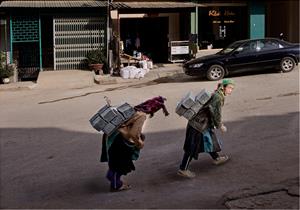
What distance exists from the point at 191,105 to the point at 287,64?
13.0 metres

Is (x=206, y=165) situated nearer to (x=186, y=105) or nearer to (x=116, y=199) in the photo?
(x=186, y=105)

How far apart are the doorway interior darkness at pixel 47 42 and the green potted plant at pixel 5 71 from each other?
10.2 feet

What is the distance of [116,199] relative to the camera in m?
6.68

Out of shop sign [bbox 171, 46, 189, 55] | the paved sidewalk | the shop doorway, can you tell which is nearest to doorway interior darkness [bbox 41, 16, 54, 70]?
the paved sidewalk

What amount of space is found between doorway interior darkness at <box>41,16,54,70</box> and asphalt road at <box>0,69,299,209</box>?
9561mm

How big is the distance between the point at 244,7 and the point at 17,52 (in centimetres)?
1171

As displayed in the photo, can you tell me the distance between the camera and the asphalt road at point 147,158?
6812 millimetres

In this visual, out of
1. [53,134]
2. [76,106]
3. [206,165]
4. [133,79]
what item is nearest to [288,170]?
[206,165]

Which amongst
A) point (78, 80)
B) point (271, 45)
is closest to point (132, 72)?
point (78, 80)

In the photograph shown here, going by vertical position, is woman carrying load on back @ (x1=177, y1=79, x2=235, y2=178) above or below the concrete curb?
above

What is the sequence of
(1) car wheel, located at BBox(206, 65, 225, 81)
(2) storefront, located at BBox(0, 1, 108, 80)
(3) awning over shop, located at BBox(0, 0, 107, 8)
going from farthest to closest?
1. (2) storefront, located at BBox(0, 1, 108, 80)
2. (3) awning over shop, located at BBox(0, 0, 107, 8)
3. (1) car wheel, located at BBox(206, 65, 225, 81)

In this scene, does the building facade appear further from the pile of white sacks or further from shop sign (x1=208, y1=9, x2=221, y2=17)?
the pile of white sacks

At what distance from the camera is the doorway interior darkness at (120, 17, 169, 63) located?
27.1m

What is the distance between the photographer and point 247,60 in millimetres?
19078
